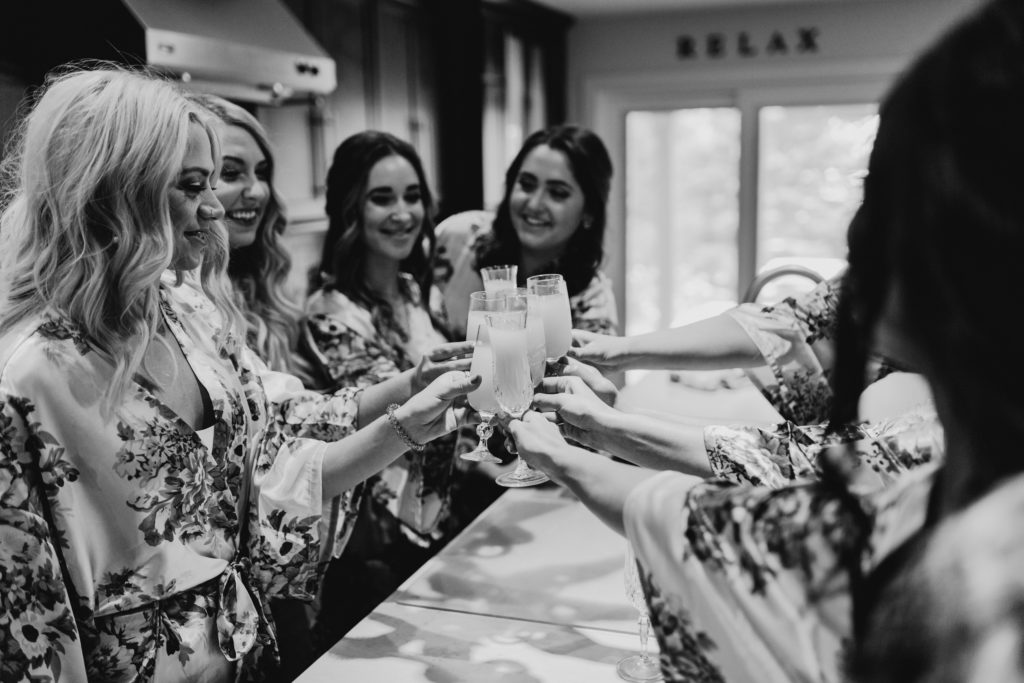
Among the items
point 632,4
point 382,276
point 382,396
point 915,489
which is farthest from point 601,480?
point 632,4

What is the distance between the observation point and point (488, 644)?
1.52 m

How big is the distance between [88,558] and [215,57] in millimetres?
1727

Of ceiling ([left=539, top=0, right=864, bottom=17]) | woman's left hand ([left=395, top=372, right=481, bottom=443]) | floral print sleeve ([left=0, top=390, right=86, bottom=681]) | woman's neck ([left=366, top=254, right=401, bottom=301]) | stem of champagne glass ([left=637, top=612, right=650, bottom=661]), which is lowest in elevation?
stem of champagne glass ([left=637, top=612, right=650, bottom=661])

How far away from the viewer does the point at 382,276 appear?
2562mm

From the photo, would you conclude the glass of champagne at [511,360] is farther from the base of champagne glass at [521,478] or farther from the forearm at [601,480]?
the forearm at [601,480]

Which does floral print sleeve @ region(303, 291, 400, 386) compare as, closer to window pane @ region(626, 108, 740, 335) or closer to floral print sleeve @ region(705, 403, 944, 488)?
floral print sleeve @ region(705, 403, 944, 488)

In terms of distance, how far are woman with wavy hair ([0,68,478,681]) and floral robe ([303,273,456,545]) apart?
24.1 inches

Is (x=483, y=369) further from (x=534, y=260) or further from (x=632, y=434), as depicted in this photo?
(x=534, y=260)

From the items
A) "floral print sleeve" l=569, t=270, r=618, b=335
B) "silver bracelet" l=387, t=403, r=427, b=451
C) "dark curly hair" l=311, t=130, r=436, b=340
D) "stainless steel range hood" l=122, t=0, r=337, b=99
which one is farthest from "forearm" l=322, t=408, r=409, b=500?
"stainless steel range hood" l=122, t=0, r=337, b=99

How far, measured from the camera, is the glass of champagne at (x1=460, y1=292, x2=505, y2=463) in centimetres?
165

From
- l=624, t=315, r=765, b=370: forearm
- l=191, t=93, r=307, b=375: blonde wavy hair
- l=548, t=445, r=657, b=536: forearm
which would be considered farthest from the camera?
l=191, t=93, r=307, b=375: blonde wavy hair

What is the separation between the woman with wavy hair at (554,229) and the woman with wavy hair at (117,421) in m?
1.26

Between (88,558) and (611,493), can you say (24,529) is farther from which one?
(611,493)

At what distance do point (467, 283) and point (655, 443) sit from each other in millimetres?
1457
